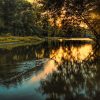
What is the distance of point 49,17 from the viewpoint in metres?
40.2

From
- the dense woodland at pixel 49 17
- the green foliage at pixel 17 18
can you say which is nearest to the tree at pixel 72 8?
the dense woodland at pixel 49 17

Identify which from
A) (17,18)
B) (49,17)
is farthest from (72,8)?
(17,18)

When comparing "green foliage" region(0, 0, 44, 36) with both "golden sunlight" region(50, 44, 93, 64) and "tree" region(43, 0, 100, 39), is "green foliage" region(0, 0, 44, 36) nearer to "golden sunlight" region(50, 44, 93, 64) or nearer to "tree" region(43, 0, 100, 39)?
"golden sunlight" region(50, 44, 93, 64)

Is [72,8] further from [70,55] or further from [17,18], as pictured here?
[17,18]

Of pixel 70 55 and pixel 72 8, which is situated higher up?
pixel 72 8

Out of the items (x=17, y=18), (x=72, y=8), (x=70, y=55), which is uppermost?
(x=72, y=8)

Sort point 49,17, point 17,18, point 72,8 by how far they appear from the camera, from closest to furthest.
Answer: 1. point 72,8
2. point 49,17
3. point 17,18

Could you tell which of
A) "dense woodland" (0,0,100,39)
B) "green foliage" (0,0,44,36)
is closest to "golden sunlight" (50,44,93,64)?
"dense woodland" (0,0,100,39)

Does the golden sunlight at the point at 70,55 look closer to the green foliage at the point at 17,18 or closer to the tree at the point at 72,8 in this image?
the tree at the point at 72,8

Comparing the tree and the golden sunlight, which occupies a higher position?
the tree

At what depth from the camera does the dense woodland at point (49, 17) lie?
34412 mm

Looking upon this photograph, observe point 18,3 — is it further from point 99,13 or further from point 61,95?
point 61,95

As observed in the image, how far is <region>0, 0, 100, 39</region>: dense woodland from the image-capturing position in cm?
3441

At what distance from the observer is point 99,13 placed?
32.8 m
